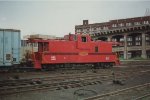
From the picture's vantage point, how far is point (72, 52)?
22125 millimetres

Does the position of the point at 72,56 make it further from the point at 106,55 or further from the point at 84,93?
the point at 84,93

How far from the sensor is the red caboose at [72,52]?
20664 millimetres

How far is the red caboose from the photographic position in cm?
2066

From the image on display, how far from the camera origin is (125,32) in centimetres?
5838

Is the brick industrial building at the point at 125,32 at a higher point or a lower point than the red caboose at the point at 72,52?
higher

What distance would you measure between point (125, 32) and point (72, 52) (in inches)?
1527

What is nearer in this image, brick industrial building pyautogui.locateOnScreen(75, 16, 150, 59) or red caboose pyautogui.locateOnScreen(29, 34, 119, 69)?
red caboose pyautogui.locateOnScreen(29, 34, 119, 69)

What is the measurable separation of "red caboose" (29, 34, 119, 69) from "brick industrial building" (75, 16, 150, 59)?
3061 centimetres

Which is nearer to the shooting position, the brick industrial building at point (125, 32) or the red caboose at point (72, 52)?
the red caboose at point (72, 52)

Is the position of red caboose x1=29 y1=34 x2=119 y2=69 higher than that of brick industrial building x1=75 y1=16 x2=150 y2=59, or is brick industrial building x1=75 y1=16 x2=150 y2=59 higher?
brick industrial building x1=75 y1=16 x2=150 y2=59

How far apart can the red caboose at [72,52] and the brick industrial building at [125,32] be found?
30.6m

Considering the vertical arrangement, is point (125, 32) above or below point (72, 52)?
above

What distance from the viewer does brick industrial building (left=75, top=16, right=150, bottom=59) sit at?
56156 millimetres

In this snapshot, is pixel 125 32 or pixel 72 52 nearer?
pixel 72 52
